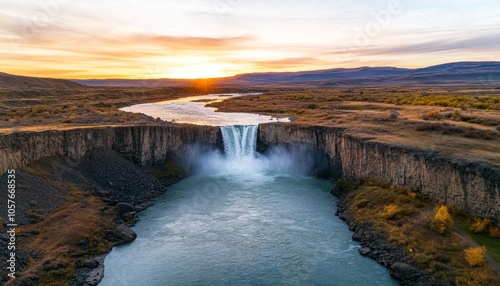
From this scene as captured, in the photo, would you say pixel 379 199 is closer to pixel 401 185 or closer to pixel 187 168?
pixel 401 185

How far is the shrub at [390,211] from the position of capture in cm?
2952

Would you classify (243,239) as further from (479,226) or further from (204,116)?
(204,116)

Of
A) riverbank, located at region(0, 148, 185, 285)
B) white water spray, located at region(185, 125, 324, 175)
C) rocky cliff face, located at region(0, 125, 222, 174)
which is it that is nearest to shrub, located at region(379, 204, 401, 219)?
white water spray, located at region(185, 125, 324, 175)

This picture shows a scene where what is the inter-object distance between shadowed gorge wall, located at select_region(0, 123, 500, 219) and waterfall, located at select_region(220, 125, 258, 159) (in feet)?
3.00

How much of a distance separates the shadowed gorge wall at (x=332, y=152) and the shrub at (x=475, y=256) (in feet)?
14.6

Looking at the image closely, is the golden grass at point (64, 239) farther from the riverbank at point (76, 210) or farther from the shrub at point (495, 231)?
the shrub at point (495, 231)

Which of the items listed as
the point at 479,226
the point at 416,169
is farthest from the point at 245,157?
the point at 479,226

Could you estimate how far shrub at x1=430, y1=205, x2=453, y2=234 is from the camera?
2580 cm

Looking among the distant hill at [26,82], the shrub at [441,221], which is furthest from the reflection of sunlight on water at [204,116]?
the distant hill at [26,82]

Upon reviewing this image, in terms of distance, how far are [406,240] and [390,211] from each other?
3628mm

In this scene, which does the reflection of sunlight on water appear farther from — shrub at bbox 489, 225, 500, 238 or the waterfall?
shrub at bbox 489, 225, 500, 238

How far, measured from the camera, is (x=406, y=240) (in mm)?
26438

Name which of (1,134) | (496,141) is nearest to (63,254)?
(1,134)

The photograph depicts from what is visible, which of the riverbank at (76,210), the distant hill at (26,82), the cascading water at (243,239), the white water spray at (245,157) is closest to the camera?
the riverbank at (76,210)
